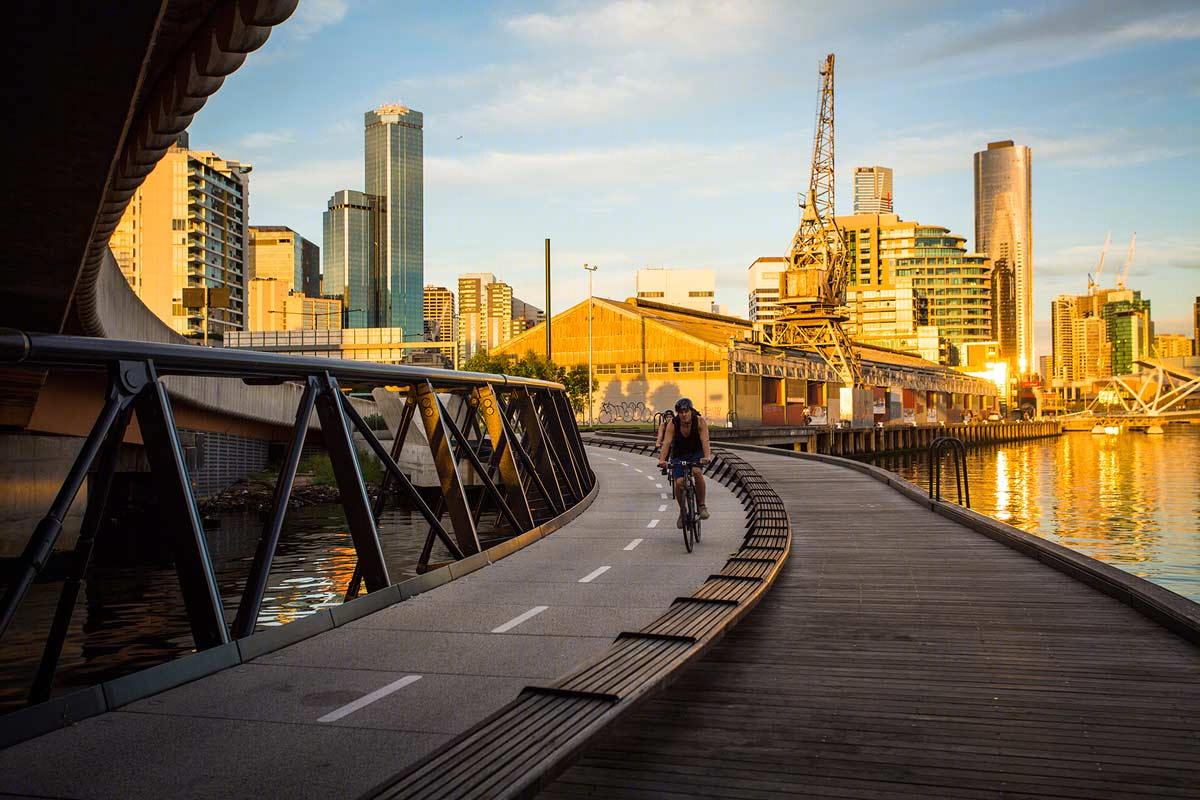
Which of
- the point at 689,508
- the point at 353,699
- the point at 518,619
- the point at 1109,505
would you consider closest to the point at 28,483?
the point at 689,508

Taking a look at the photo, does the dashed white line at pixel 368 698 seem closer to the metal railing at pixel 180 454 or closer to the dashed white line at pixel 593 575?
the metal railing at pixel 180 454

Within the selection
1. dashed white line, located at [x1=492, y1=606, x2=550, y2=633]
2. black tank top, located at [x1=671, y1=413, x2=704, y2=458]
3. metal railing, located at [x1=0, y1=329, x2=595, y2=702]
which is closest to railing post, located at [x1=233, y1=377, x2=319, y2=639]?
metal railing, located at [x1=0, y1=329, x2=595, y2=702]

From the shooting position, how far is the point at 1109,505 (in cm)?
4631

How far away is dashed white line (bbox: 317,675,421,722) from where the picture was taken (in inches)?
265

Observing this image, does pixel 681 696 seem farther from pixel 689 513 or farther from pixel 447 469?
pixel 689 513

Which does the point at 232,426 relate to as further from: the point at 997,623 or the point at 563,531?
the point at 997,623

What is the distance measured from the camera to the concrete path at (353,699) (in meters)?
5.61

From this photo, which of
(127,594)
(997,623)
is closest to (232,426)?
(127,594)

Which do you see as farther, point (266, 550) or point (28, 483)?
point (28, 483)

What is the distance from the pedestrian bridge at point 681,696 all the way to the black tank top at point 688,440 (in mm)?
3637

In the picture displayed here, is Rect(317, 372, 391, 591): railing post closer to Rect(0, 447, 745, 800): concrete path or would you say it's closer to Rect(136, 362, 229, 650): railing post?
Rect(0, 447, 745, 800): concrete path

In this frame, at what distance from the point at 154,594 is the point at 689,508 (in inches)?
441

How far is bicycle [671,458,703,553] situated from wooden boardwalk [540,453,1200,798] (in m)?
3.91

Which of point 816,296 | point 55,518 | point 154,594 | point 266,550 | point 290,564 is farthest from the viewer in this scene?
point 816,296
